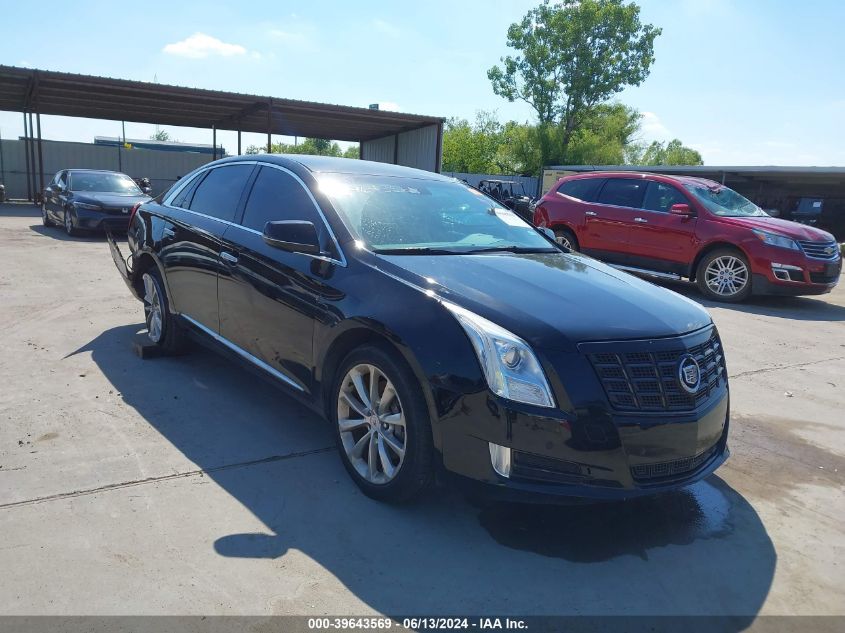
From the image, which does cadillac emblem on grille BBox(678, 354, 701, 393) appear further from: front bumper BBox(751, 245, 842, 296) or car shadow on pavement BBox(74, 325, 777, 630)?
front bumper BBox(751, 245, 842, 296)

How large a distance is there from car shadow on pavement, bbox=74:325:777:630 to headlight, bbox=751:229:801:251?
6.68 metres

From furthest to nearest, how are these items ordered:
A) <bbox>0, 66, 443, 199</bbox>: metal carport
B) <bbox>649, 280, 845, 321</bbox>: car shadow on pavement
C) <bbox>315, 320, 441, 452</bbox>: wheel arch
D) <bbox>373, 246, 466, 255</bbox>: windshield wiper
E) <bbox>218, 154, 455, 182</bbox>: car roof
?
<bbox>0, 66, 443, 199</bbox>: metal carport
<bbox>649, 280, 845, 321</bbox>: car shadow on pavement
<bbox>218, 154, 455, 182</bbox>: car roof
<bbox>373, 246, 466, 255</bbox>: windshield wiper
<bbox>315, 320, 441, 452</bbox>: wheel arch

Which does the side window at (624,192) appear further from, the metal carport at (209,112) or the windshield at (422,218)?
the metal carport at (209,112)

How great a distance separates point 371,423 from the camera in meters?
3.05

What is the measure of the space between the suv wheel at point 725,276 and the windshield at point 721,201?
2.37 feet

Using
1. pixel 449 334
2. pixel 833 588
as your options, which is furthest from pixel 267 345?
pixel 833 588

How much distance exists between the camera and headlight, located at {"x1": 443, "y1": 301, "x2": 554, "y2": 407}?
8.30ft

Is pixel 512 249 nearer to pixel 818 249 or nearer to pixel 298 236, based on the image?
pixel 298 236

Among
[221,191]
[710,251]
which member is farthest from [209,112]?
[221,191]

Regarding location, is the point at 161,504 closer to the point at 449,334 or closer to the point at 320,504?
the point at 320,504

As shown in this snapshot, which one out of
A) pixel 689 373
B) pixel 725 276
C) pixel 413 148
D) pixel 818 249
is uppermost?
pixel 413 148

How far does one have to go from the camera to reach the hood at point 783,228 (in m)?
9.01

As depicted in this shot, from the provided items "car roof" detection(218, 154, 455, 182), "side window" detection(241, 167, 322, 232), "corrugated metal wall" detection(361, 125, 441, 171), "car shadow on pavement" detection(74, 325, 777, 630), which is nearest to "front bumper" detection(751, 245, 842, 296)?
"car roof" detection(218, 154, 455, 182)

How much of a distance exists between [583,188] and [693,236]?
2.25 m
